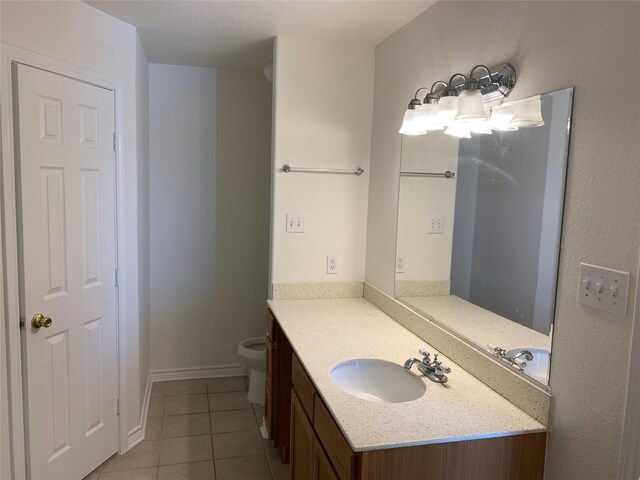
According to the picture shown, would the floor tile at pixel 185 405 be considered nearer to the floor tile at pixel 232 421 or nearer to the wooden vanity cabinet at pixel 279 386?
the floor tile at pixel 232 421

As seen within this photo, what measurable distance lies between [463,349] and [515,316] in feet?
1.01

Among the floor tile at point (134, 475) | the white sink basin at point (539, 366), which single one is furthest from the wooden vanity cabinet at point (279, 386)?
the white sink basin at point (539, 366)

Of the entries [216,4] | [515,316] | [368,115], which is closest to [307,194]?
[368,115]

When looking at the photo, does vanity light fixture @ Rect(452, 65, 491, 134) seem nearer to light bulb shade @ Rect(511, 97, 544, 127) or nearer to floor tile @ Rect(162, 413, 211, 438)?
light bulb shade @ Rect(511, 97, 544, 127)

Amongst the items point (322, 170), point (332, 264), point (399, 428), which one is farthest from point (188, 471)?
point (322, 170)

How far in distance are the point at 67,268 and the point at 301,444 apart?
1302mm

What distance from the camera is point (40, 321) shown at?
211cm

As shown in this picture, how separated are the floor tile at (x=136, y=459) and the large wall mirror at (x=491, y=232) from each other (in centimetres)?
163

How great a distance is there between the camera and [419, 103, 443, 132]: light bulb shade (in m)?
1.99

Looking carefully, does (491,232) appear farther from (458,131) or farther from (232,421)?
(232,421)

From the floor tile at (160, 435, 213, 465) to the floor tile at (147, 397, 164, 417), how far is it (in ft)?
1.15

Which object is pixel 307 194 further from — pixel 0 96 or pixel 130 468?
pixel 130 468

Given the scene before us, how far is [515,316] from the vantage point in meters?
1.67

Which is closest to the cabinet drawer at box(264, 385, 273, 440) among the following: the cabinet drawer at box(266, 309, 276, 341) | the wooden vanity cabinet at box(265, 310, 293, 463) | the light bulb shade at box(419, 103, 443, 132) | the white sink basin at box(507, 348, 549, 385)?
the wooden vanity cabinet at box(265, 310, 293, 463)
